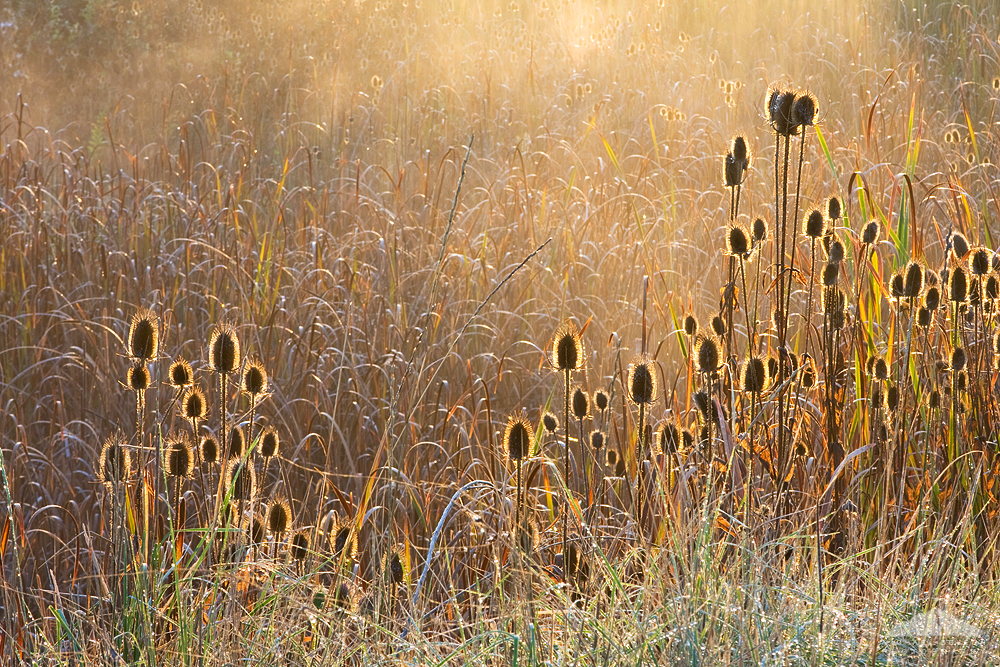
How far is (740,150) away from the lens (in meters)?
1.89

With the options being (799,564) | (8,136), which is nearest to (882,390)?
(799,564)

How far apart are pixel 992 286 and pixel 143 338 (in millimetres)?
1801

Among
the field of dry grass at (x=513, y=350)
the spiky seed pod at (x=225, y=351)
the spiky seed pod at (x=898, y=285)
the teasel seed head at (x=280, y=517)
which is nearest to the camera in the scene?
the field of dry grass at (x=513, y=350)

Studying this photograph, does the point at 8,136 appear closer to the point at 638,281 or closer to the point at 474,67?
the point at 474,67

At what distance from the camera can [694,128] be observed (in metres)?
4.89

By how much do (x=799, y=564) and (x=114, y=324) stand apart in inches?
92.9

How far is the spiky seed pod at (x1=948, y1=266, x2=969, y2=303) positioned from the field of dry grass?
0.02 m

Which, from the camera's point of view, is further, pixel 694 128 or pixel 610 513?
pixel 694 128

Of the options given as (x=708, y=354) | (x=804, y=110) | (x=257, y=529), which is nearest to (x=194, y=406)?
(x=257, y=529)

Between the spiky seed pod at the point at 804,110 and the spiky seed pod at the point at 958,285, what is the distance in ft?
1.60

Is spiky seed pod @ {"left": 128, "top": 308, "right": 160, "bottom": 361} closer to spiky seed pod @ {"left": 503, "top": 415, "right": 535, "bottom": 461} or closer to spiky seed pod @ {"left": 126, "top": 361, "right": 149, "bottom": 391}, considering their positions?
spiky seed pod @ {"left": 126, "top": 361, "right": 149, "bottom": 391}

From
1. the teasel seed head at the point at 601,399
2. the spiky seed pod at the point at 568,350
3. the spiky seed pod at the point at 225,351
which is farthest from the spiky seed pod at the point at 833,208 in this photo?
the spiky seed pod at the point at 225,351

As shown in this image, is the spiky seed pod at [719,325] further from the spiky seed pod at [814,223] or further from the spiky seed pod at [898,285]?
the spiky seed pod at [898,285]

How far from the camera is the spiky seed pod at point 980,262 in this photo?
193 centimetres
